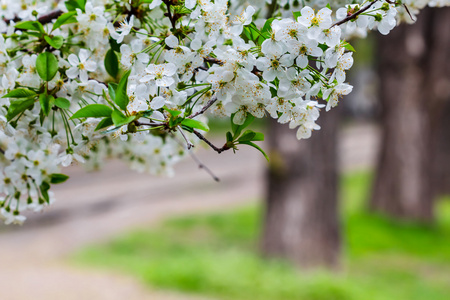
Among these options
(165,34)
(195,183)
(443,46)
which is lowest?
(165,34)

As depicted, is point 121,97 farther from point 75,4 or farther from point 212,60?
point 75,4

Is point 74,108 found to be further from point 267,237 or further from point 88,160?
point 267,237

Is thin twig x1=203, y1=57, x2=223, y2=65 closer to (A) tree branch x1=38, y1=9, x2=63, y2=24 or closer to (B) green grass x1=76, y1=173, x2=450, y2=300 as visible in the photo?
(A) tree branch x1=38, y1=9, x2=63, y2=24

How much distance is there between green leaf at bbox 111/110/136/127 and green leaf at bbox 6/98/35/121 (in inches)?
14.7

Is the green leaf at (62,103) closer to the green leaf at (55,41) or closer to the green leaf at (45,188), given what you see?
the green leaf at (55,41)

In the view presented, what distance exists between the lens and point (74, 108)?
2.00 meters

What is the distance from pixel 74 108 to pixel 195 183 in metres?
12.2

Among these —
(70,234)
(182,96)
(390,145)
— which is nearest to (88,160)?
(182,96)

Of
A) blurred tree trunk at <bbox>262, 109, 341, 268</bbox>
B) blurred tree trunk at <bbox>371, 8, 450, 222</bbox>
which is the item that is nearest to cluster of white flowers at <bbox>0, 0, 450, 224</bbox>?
blurred tree trunk at <bbox>262, 109, 341, 268</bbox>

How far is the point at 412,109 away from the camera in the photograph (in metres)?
9.69

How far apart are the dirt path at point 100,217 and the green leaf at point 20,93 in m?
3.87

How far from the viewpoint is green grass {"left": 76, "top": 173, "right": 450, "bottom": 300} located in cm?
581

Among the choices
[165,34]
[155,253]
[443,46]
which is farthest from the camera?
[443,46]

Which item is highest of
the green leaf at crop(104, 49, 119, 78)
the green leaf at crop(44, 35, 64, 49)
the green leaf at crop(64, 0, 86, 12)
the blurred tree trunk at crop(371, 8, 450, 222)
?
the blurred tree trunk at crop(371, 8, 450, 222)
